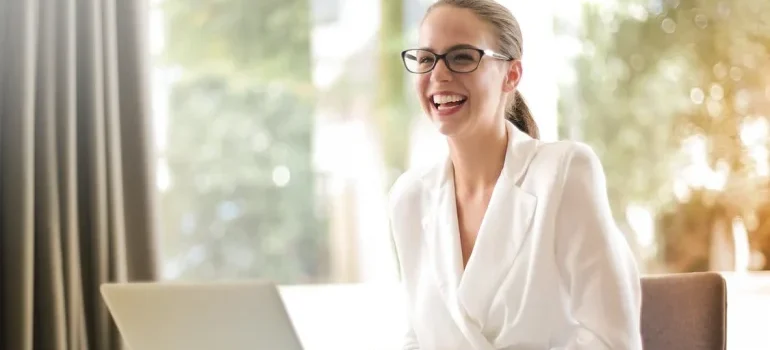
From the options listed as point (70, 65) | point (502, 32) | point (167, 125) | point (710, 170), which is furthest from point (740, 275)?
point (70, 65)

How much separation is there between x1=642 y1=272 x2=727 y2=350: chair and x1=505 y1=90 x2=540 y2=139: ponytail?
1.25ft

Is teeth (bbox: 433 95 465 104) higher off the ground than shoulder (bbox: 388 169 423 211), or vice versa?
teeth (bbox: 433 95 465 104)

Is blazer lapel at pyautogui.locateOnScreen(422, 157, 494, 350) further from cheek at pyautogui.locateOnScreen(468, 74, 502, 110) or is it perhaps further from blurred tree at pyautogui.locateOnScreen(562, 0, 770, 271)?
blurred tree at pyautogui.locateOnScreen(562, 0, 770, 271)

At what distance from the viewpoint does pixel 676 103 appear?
2.41 metres

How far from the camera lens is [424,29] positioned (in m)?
1.59

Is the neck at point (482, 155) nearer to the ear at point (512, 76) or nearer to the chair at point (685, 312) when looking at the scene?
the ear at point (512, 76)

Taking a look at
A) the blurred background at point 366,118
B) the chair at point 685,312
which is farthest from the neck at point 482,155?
the blurred background at point 366,118

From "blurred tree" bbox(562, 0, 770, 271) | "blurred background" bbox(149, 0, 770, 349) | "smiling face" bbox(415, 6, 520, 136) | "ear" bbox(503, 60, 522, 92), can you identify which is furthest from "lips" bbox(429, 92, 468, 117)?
"blurred tree" bbox(562, 0, 770, 271)

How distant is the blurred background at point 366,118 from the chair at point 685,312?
2.83 feet

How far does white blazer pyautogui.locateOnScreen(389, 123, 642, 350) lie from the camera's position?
1364 millimetres

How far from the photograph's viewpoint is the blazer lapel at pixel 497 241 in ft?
4.91

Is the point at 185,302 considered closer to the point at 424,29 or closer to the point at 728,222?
the point at 424,29

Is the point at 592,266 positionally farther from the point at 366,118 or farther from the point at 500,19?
the point at 366,118

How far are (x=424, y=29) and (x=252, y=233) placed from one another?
1005mm
